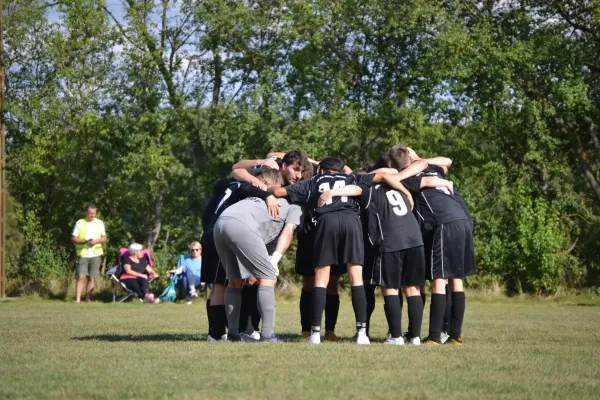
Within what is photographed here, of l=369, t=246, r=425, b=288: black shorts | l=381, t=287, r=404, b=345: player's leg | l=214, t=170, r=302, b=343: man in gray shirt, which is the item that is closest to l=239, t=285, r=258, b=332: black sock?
l=214, t=170, r=302, b=343: man in gray shirt

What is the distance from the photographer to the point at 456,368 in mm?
7129

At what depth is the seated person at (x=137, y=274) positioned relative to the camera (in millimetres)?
21391

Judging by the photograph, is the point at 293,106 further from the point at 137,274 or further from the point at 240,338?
the point at 240,338

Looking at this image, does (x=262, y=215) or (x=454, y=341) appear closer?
(x=262, y=215)

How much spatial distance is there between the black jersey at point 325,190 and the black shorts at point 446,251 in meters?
0.89

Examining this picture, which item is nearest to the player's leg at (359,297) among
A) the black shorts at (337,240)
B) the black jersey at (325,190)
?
the black shorts at (337,240)

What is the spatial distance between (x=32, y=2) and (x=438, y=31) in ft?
36.2

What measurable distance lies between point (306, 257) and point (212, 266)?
0.98 metres

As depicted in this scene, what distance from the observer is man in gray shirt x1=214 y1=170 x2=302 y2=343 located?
29.2 ft

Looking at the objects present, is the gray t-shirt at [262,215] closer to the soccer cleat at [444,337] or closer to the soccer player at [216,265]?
the soccer player at [216,265]

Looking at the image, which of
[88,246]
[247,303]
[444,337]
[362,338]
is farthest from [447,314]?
[88,246]

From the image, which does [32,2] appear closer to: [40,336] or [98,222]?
[98,222]

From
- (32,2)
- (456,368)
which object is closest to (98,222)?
(32,2)

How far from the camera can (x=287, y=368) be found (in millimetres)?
6930
